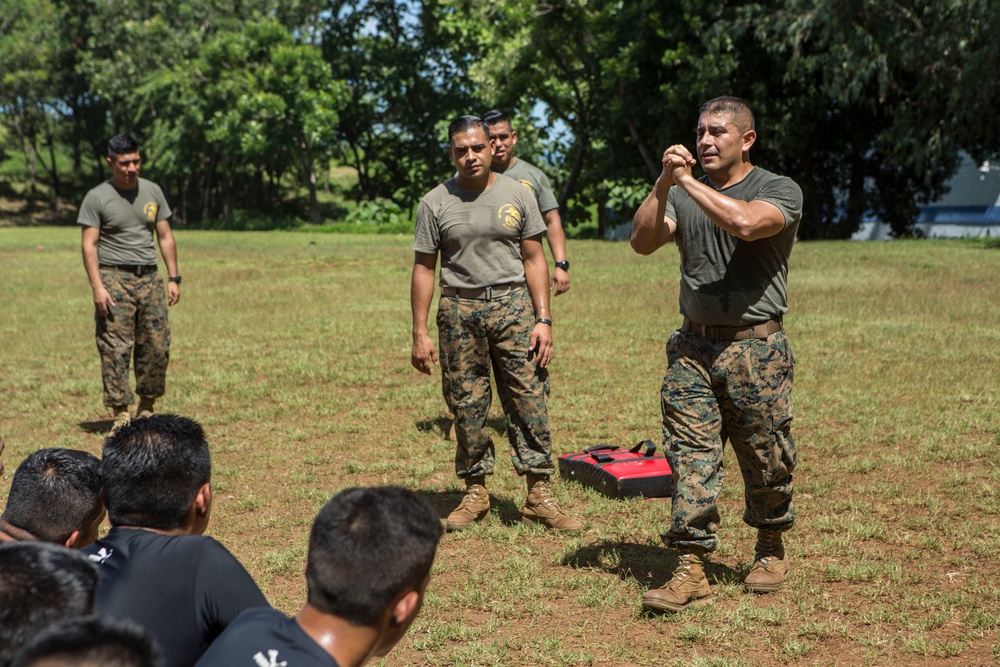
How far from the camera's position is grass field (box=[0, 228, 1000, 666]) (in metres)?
4.85

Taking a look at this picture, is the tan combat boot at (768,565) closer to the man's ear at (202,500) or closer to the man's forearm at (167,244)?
the man's ear at (202,500)

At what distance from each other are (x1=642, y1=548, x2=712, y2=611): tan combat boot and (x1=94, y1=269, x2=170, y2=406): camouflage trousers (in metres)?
5.38

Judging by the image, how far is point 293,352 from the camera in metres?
12.7

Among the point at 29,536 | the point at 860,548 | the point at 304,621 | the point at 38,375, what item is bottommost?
the point at 38,375

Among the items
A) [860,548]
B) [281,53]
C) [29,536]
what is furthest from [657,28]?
[29,536]

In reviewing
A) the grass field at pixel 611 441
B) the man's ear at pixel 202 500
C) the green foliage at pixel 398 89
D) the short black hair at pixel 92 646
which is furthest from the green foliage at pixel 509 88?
the short black hair at pixel 92 646

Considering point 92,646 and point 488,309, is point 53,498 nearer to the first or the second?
point 92,646

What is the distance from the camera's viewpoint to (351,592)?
245 centimetres

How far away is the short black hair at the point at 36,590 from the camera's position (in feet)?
6.79

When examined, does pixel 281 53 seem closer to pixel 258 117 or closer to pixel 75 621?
pixel 258 117

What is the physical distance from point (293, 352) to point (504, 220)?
7057 millimetres

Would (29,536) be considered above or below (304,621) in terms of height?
below

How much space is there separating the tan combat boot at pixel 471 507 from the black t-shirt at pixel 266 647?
391 centimetres

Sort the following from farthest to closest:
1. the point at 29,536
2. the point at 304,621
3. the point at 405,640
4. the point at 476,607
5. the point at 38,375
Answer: the point at 38,375 < the point at 476,607 < the point at 405,640 < the point at 29,536 < the point at 304,621
